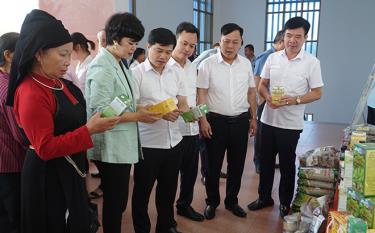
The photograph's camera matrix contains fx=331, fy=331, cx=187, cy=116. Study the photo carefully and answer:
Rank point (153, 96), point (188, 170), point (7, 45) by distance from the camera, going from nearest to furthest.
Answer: point (7, 45), point (153, 96), point (188, 170)

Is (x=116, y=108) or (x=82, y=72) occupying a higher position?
(x=82, y=72)

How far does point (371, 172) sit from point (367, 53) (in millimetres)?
7770

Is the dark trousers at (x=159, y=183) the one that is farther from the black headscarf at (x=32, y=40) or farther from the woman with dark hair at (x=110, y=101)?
the black headscarf at (x=32, y=40)

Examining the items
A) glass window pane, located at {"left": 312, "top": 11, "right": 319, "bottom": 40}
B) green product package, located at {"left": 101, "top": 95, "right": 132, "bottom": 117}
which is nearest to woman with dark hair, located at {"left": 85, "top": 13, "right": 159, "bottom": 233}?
green product package, located at {"left": 101, "top": 95, "right": 132, "bottom": 117}

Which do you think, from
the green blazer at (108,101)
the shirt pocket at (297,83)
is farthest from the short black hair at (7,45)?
the shirt pocket at (297,83)

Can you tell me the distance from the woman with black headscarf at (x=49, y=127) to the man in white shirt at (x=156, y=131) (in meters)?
0.65

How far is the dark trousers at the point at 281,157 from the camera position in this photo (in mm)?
2678

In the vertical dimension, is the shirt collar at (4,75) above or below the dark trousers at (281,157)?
above

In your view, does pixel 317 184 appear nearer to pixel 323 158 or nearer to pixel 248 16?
pixel 323 158

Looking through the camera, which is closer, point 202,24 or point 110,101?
point 110,101

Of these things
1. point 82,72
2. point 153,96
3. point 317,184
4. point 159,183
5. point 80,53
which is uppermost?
point 80,53

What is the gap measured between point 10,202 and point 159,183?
938mm

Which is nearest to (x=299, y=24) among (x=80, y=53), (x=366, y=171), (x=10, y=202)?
(x=366, y=171)

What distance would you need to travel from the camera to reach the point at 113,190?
5.73ft
